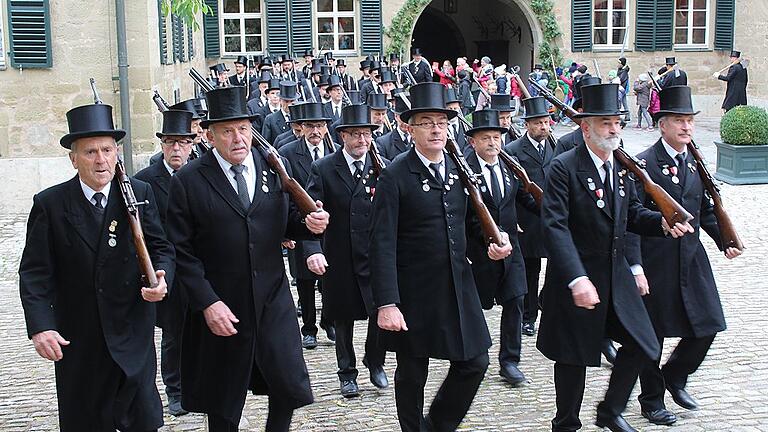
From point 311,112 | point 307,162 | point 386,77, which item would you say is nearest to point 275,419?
point 307,162

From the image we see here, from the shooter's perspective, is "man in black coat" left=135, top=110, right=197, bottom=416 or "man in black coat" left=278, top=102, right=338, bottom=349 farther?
"man in black coat" left=278, top=102, right=338, bottom=349

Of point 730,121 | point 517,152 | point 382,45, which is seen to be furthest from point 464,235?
point 382,45

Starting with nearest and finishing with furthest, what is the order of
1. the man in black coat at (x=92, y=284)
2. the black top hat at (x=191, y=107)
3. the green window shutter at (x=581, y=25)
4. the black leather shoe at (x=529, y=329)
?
the man in black coat at (x=92, y=284) < the black top hat at (x=191, y=107) < the black leather shoe at (x=529, y=329) < the green window shutter at (x=581, y=25)

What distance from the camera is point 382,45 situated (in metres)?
31.0

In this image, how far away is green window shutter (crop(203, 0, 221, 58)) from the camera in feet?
99.2

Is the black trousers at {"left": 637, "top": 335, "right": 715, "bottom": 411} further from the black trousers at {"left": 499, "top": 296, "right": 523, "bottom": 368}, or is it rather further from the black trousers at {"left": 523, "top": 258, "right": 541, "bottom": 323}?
the black trousers at {"left": 523, "top": 258, "right": 541, "bottom": 323}

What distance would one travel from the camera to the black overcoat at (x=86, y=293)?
5578mm

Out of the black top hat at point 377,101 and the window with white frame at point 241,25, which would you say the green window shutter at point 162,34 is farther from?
the window with white frame at point 241,25

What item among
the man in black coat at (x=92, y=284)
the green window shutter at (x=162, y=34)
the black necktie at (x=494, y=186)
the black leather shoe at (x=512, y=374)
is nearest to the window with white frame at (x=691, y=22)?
the green window shutter at (x=162, y=34)

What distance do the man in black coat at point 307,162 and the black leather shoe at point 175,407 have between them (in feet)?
5.93

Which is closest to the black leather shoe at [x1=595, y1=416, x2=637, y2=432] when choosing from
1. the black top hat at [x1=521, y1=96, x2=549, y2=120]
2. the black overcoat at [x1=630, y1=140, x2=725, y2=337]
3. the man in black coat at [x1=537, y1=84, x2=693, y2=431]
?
the man in black coat at [x1=537, y1=84, x2=693, y2=431]

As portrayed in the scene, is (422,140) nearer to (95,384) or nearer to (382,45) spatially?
(95,384)

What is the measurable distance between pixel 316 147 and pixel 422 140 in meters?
3.95

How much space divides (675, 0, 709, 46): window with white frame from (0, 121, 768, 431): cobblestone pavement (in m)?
22.8
